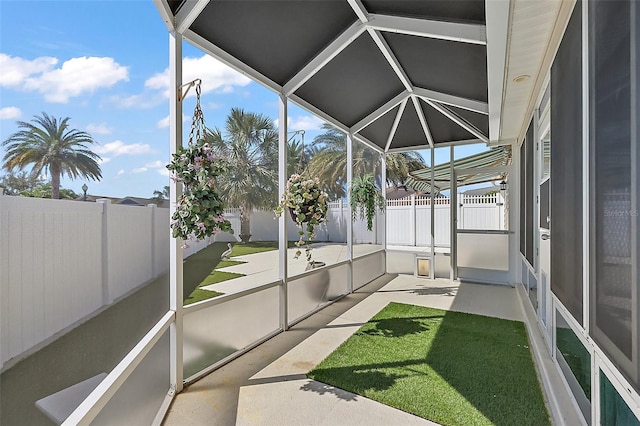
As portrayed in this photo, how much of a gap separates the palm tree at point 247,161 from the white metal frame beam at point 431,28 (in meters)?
1.53

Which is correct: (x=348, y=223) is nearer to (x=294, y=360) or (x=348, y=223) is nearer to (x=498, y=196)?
(x=294, y=360)

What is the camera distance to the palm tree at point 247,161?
2678 millimetres

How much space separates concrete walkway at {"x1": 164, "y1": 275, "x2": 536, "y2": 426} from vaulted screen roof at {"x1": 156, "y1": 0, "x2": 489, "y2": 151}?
9.46ft

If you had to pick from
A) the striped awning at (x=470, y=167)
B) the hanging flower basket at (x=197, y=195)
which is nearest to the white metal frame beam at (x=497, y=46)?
the hanging flower basket at (x=197, y=195)

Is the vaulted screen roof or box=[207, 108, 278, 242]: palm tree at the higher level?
the vaulted screen roof

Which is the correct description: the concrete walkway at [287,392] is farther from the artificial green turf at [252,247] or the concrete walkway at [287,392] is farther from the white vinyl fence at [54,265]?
Answer: the white vinyl fence at [54,265]

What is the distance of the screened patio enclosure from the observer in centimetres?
118

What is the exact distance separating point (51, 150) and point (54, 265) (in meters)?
0.34

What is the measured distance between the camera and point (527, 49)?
230 centimetres

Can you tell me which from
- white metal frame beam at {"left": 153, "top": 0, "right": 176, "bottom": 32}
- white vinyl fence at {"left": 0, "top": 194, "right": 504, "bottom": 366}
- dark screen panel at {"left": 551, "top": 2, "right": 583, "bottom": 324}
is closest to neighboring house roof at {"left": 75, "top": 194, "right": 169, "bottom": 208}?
white vinyl fence at {"left": 0, "top": 194, "right": 504, "bottom": 366}

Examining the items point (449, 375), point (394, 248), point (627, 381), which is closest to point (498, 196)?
point (394, 248)

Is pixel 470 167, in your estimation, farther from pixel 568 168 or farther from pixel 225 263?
pixel 225 263

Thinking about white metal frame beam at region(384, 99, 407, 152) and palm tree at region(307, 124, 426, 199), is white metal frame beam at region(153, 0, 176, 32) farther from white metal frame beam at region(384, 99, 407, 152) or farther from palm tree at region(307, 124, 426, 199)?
white metal frame beam at region(384, 99, 407, 152)

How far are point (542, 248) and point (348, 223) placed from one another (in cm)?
299
